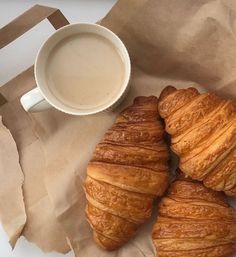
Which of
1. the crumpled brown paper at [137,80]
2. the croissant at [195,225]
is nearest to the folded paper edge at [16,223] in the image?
the crumpled brown paper at [137,80]

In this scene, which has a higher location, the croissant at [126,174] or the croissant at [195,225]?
the croissant at [126,174]

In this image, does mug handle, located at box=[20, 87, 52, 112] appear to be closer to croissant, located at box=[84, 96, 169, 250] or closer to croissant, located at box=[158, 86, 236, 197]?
croissant, located at box=[84, 96, 169, 250]

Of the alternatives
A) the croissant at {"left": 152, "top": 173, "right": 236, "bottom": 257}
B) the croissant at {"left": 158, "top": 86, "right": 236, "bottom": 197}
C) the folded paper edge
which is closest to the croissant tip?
the croissant at {"left": 158, "top": 86, "right": 236, "bottom": 197}

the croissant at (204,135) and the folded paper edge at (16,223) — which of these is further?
the folded paper edge at (16,223)

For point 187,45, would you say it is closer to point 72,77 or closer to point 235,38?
point 235,38

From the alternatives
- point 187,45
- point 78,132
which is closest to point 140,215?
point 78,132

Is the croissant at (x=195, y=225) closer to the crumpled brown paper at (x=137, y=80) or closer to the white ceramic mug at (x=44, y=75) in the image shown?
the crumpled brown paper at (x=137, y=80)
